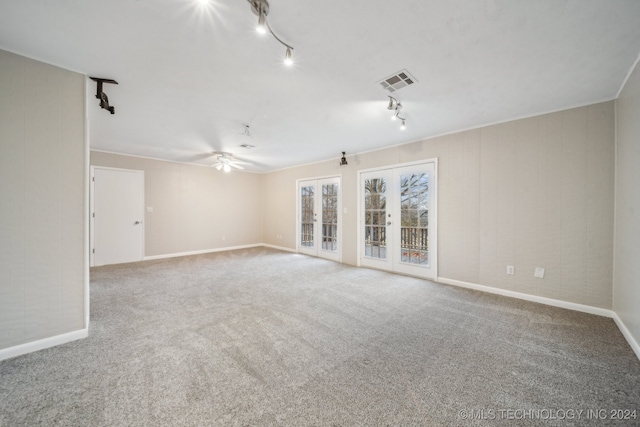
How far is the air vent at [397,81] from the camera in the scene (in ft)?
7.50

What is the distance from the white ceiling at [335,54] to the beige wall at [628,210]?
31 centimetres

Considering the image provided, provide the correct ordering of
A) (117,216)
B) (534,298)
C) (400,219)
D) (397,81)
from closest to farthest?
1. (397,81)
2. (534,298)
3. (400,219)
4. (117,216)

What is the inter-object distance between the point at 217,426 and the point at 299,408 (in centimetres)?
46

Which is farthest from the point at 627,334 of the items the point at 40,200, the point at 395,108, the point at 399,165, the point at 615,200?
the point at 40,200

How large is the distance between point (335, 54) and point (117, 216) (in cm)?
584

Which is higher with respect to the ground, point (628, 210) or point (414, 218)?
point (628, 210)

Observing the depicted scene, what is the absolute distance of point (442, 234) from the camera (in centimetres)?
406

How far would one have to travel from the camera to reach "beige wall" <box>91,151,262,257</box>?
5785 millimetres

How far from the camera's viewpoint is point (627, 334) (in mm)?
2260

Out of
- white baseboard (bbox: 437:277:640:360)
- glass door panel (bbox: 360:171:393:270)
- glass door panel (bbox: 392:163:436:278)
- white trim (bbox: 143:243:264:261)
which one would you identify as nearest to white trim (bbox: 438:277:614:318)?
white baseboard (bbox: 437:277:640:360)

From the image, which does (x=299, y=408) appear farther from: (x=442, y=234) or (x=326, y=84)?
(x=442, y=234)

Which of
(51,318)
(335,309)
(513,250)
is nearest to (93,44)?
(51,318)

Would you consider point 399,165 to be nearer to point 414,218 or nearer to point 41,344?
point 414,218

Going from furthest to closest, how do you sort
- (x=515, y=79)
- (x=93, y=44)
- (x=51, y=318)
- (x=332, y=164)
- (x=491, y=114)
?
(x=332, y=164)
(x=491, y=114)
(x=515, y=79)
(x=51, y=318)
(x=93, y=44)
